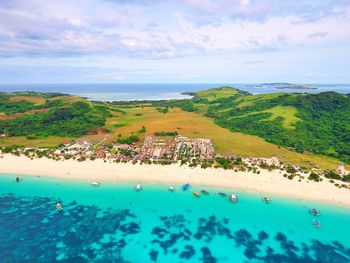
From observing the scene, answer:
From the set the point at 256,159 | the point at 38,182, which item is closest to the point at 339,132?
the point at 256,159

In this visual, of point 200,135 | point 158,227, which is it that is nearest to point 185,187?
point 158,227

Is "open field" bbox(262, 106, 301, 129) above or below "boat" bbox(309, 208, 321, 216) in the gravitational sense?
above

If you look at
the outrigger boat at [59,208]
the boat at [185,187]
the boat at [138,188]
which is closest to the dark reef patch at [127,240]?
the outrigger boat at [59,208]

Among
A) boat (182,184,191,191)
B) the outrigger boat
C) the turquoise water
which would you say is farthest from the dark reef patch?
boat (182,184,191,191)

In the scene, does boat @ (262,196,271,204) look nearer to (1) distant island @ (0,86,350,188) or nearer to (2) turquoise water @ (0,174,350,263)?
(2) turquoise water @ (0,174,350,263)

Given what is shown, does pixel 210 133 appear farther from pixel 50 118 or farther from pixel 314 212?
pixel 50 118

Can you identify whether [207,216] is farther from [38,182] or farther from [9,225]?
[38,182]

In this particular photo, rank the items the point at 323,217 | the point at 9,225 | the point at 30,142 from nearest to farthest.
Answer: the point at 9,225, the point at 323,217, the point at 30,142
